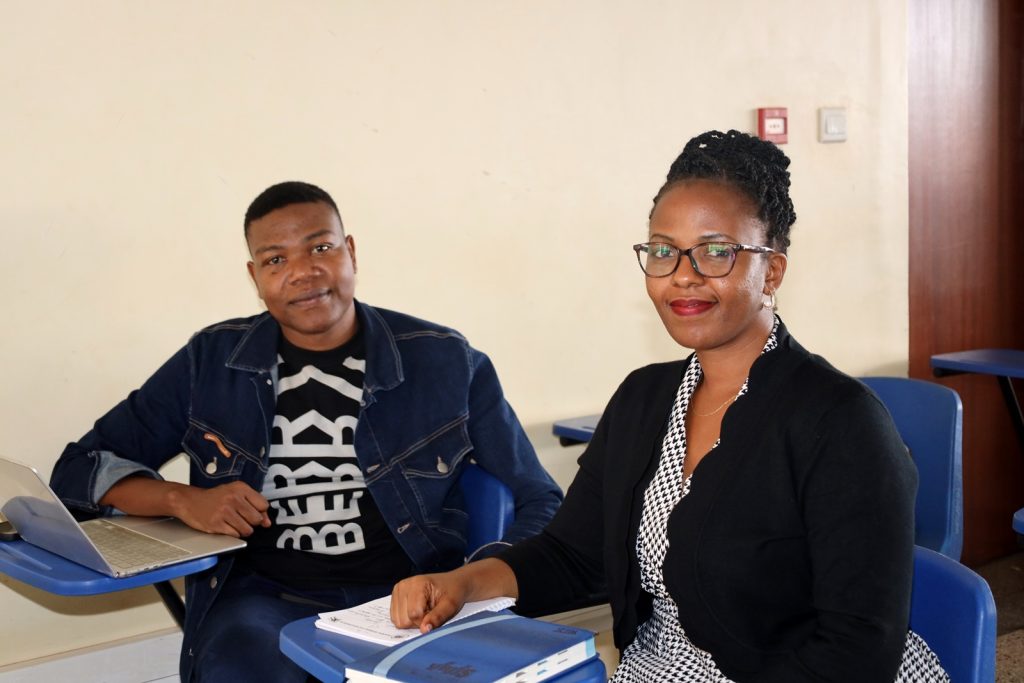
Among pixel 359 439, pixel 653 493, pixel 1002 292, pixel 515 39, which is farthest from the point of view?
pixel 1002 292

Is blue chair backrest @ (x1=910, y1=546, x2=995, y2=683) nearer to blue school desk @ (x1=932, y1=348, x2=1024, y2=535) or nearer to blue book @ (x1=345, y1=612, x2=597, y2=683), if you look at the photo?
blue book @ (x1=345, y1=612, x2=597, y2=683)

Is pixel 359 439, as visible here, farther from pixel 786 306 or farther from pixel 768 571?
pixel 786 306

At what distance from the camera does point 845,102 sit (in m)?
4.12

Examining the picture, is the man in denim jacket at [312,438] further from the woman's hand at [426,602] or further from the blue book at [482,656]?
the blue book at [482,656]

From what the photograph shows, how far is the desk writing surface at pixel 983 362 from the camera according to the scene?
3.87 meters

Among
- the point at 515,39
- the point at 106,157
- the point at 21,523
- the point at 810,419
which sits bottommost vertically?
the point at 21,523

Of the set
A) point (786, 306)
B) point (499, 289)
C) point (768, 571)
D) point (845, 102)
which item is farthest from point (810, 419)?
point (845, 102)

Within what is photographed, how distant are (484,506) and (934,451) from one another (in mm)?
1234

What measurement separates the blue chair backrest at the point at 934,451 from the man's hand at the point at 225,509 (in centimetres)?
154

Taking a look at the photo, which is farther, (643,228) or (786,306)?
(786,306)

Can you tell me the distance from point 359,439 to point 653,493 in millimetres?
879

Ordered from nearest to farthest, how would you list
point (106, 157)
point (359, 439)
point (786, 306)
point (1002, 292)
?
point (359, 439), point (106, 157), point (786, 306), point (1002, 292)

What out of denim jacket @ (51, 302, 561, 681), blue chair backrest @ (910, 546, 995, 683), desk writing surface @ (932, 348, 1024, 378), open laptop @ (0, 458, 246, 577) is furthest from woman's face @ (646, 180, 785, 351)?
desk writing surface @ (932, 348, 1024, 378)

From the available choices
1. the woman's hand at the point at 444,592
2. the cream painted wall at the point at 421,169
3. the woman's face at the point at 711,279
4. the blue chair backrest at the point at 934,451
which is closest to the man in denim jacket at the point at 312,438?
the cream painted wall at the point at 421,169
